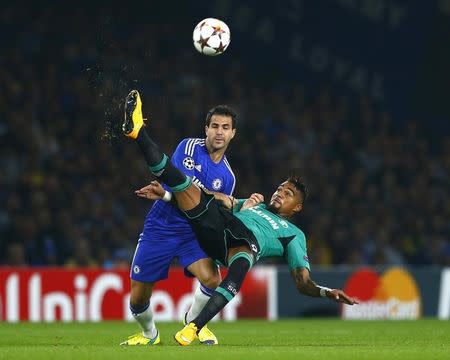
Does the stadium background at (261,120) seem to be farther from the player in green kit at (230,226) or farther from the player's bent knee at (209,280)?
the player in green kit at (230,226)

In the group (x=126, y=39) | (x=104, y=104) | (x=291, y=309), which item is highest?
(x=126, y=39)

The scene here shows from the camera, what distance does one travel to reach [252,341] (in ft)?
37.0

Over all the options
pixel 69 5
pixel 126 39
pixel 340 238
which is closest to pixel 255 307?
pixel 340 238

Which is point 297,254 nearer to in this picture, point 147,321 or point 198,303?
point 198,303

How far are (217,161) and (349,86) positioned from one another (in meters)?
14.1

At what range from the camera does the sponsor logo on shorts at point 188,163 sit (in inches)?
413

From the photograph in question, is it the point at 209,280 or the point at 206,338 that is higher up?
the point at 209,280

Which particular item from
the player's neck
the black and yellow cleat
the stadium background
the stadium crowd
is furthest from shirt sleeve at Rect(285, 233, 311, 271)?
the stadium background

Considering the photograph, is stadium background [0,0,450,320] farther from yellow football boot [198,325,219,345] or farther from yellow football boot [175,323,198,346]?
yellow football boot [175,323,198,346]

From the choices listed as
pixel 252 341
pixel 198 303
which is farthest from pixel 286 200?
pixel 252 341

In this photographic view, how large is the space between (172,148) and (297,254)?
32.0 ft

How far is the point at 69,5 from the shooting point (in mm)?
21234

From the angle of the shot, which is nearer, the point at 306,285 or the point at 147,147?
the point at 147,147

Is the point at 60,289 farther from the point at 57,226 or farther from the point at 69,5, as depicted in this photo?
the point at 69,5
